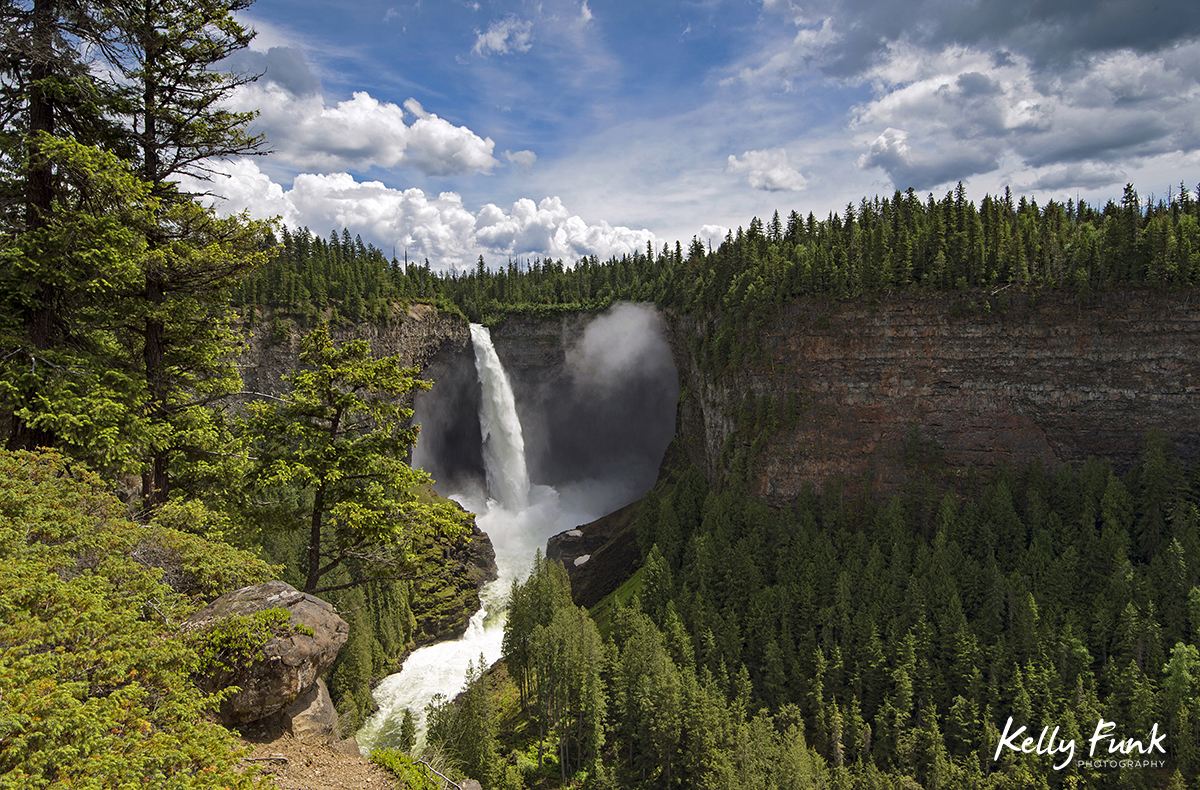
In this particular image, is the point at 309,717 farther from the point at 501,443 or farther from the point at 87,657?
the point at 501,443

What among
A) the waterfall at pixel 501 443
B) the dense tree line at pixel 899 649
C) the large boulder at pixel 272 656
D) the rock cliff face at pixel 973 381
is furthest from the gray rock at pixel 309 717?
the waterfall at pixel 501 443

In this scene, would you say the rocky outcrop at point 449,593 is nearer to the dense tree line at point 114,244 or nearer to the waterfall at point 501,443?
the waterfall at point 501,443

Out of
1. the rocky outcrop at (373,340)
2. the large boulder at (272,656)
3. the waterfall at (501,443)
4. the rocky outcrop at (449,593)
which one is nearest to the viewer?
the large boulder at (272,656)

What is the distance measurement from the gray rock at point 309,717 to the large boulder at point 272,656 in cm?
33

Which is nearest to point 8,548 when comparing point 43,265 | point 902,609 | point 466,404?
point 43,265

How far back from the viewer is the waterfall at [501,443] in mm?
92500

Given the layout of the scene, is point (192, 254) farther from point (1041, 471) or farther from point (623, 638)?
point (1041, 471)

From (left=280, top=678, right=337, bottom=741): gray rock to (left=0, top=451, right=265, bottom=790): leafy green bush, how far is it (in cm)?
222

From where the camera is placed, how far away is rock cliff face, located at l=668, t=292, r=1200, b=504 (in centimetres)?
5166

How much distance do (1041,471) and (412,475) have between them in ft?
186

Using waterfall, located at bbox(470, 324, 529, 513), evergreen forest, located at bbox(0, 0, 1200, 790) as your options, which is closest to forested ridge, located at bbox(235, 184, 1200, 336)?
evergreen forest, located at bbox(0, 0, 1200, 790)

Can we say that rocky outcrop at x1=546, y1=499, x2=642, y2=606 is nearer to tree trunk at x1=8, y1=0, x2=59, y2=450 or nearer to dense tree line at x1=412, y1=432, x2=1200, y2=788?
dense tree line at x1=412, y1=432, x2=1200, y2=788

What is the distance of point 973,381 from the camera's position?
55875 mm

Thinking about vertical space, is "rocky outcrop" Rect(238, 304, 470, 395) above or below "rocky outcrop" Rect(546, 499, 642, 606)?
above
